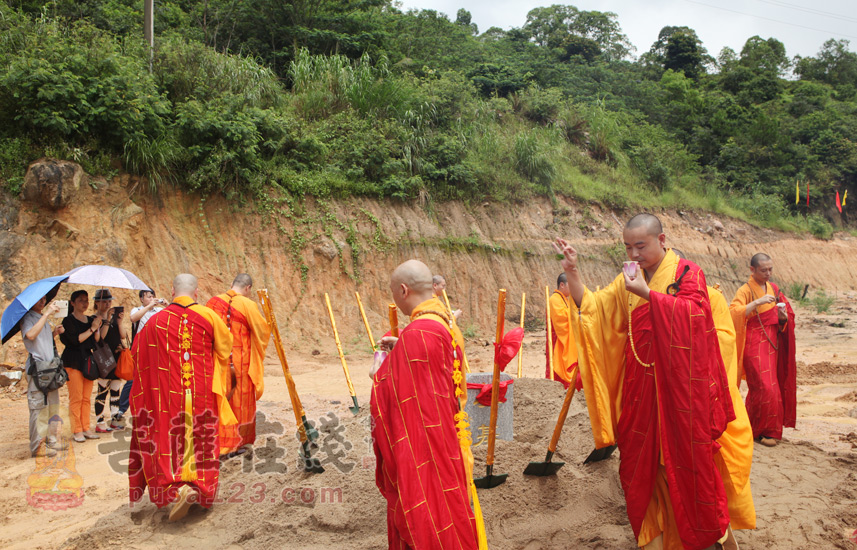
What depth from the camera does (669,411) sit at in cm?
335

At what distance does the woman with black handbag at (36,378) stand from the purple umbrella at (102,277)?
39 cm

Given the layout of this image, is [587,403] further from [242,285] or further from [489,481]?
[242,285]

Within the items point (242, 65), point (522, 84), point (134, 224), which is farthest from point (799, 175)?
point (134, 224)

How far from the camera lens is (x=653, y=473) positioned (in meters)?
3.42

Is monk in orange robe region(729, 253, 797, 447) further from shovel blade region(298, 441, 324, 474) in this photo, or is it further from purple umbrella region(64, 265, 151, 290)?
purple umbrella region(64, 265, 151, 290)

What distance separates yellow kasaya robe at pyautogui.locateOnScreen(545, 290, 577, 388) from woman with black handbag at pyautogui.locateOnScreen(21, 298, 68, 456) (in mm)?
5778

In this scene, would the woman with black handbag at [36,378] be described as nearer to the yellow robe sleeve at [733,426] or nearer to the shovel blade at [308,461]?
the shovel blade at [308,461]

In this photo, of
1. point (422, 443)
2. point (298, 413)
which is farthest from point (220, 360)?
point (422, 443)

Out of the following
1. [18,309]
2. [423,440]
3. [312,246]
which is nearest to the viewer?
[423,440]

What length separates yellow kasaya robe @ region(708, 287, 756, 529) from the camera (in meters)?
3.48

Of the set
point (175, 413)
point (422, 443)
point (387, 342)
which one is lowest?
point (175, 413)

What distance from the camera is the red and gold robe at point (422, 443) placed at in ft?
9.24

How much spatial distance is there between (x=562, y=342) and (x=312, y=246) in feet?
22.0

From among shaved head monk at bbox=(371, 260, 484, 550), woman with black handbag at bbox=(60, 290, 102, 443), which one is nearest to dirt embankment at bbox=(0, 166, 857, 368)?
woman with black handbag at bbox=(60, 290, 102, 443)
